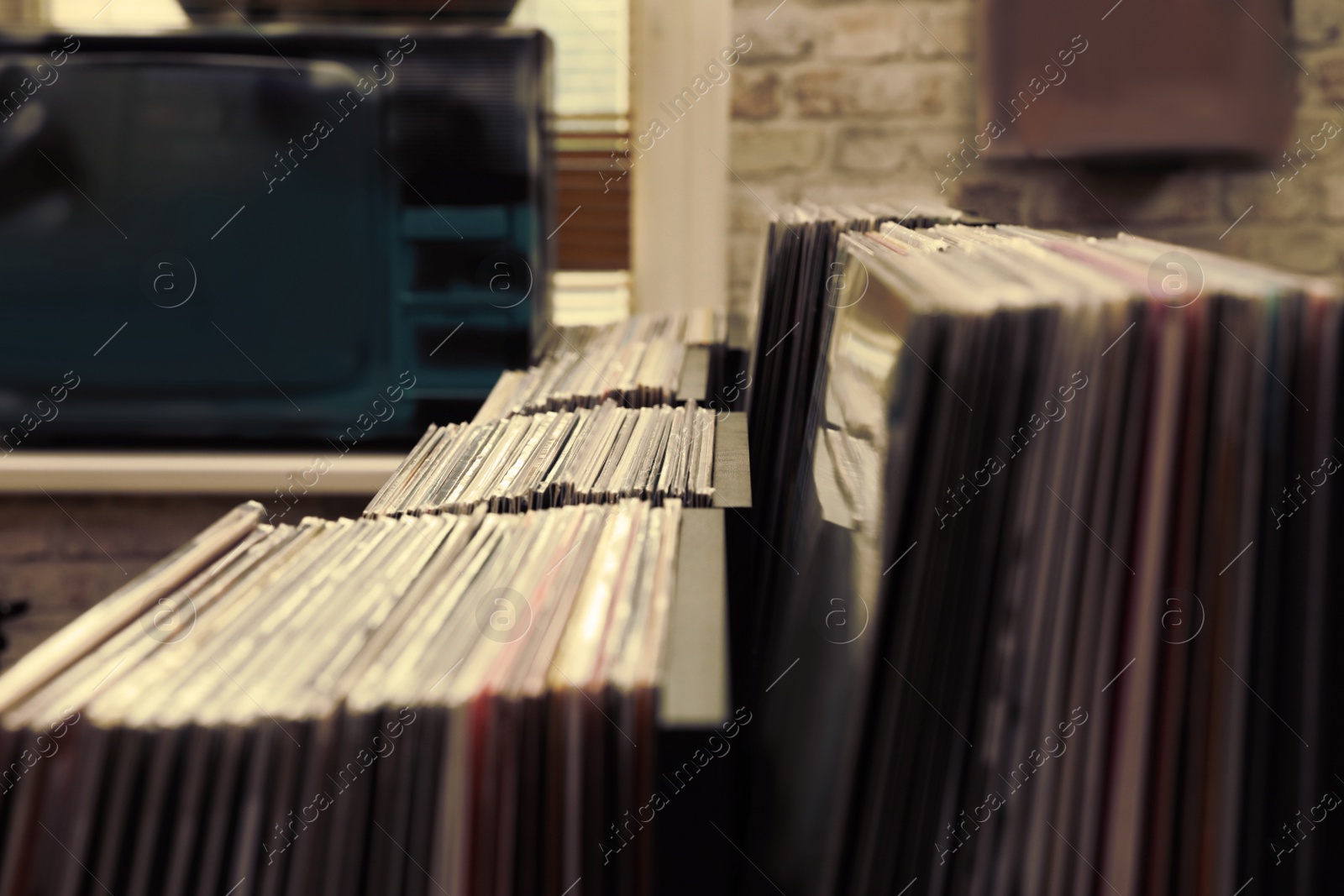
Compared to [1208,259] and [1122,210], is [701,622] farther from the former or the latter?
[1122,210]

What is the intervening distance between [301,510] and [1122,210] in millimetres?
1565

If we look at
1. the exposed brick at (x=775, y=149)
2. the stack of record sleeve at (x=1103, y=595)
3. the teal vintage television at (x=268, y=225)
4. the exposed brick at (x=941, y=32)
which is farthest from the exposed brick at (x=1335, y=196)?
the stack of record sleeve at (x=1103, y=595)

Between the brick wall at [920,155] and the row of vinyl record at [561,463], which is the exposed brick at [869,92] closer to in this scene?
the brick wall at [920,155]

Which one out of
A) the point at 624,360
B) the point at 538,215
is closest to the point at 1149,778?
the point at 624,360

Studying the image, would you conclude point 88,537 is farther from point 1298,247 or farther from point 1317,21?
point 1317,21

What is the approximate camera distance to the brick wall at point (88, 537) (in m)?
1.79

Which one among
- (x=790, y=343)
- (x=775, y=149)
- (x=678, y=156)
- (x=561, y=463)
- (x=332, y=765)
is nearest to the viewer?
(x=332, y=765)

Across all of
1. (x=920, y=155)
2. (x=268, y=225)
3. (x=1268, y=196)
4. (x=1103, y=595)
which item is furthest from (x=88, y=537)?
(x=1268, y=196)

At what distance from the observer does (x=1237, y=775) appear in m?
0.36

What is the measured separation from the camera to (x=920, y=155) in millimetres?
1646

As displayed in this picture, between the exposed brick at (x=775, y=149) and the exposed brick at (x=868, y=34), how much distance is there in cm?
14

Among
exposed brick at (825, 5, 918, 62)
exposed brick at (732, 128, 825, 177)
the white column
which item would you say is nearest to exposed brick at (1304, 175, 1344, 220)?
exposed brick at (825, 5, 918, 62)

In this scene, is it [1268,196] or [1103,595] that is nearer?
[1103,595]

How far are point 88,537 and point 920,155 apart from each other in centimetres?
169
